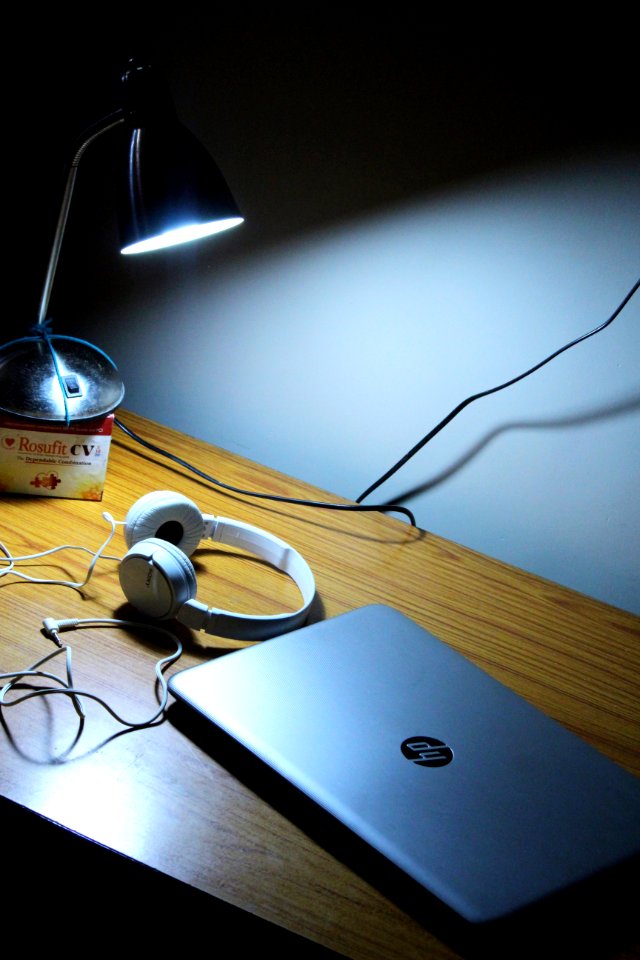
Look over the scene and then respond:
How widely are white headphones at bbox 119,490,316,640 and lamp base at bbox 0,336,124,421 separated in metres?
0.15

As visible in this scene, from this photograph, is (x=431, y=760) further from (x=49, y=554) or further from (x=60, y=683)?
(x=49, y=554)

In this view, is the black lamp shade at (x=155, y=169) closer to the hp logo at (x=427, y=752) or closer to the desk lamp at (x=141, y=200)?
the desk lamp at (x=141, y=200)

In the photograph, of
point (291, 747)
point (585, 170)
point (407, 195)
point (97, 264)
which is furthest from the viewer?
point (97, 264)

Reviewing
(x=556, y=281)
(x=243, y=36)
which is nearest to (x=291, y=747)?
(x=556, y=281)

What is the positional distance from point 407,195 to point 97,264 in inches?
19.5

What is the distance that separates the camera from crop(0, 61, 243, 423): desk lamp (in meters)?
0.77

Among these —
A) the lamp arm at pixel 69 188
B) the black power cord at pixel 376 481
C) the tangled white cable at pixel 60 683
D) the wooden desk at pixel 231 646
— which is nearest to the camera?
the wooden desk at pixel 231 646

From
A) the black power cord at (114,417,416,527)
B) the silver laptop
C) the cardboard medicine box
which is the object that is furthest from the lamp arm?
the silver laptop

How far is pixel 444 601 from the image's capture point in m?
0.88

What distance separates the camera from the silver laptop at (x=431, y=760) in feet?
1.65

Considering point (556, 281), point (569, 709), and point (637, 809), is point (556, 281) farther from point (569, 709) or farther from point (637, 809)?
point (637, 809)

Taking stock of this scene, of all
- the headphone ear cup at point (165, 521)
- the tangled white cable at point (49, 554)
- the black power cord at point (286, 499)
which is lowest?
the tangled white cable at point (49, 554)

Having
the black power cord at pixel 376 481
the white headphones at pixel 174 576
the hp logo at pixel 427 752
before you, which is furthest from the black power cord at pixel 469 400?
the hp logo at pixel 427 752

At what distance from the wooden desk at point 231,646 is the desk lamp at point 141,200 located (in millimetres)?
111
